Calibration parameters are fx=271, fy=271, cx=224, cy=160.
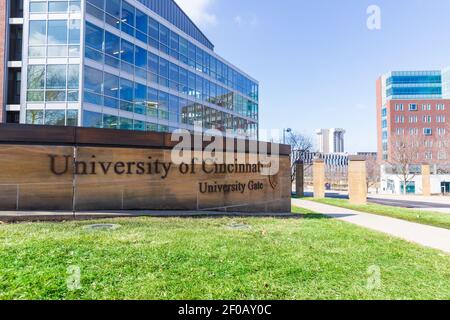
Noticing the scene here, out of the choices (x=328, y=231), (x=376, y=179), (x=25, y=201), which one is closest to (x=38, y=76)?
(x=25, y=201)

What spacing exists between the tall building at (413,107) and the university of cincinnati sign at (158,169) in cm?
6133

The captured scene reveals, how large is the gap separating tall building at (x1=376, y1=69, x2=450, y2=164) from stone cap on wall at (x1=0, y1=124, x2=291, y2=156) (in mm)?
64966

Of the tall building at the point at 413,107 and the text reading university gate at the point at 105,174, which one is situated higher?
the tall building at the point at 413,107

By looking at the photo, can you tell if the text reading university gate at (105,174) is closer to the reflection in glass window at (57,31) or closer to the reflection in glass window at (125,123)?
the reflection in glass window at (125,123)

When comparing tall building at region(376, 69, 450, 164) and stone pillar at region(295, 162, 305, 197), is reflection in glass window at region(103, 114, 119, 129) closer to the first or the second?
stone pillar at region(295, 162, 305, 197)

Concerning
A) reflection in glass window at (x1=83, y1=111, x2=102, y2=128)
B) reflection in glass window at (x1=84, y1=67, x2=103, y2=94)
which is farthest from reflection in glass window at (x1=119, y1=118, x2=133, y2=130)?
reflection in glass window at (x1=84, y1=67, x2=103, y2=94)

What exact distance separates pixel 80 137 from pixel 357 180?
1905 centimetres

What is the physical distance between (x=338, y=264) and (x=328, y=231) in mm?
3197

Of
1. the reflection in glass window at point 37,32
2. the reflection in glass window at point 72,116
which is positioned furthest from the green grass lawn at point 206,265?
the reflection in glass window at point 37,32

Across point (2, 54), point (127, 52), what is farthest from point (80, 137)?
point (2, 54)

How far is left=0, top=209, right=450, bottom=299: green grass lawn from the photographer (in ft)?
11.6

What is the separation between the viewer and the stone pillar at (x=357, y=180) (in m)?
20.1

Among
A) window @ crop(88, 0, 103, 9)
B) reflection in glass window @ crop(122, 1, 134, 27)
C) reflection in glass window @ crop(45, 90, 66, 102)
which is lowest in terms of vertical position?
reflection in glass window @ crop(45, 90, 66, 102)

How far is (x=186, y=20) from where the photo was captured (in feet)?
112
